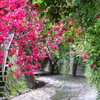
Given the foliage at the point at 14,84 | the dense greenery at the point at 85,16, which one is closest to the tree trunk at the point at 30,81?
the foliage at the point at 14,84

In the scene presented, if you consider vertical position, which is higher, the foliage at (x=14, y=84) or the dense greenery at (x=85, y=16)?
the dense greenery at (x=85, y=16)

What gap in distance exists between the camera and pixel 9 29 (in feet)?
15.3

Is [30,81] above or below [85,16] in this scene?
below

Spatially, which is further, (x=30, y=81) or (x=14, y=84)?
(x=30, y=81)

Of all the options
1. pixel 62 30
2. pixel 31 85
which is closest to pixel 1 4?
pixel 62 30

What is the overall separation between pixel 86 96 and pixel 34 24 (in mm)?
3648

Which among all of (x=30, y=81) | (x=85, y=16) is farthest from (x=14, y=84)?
(x=85, y=16)

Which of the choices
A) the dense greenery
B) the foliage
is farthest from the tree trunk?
the dense greenery

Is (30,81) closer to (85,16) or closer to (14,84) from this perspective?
(14,84)

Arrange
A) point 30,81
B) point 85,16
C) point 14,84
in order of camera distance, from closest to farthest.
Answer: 1. point 85,16
2. point 14,84
3. point 30,81

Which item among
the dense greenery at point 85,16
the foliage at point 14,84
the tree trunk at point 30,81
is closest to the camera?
the dense greenery at point 85,16

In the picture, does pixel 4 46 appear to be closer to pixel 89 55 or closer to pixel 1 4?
pixel 1 4

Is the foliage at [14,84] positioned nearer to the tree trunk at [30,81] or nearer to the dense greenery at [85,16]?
the tree trunk at [30,81]

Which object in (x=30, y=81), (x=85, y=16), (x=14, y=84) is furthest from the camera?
(x=30, y=81)
